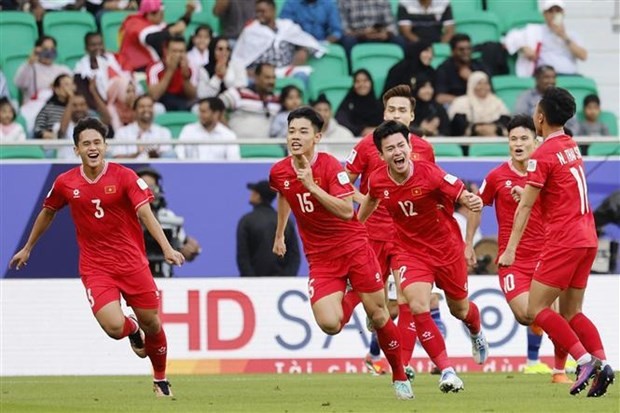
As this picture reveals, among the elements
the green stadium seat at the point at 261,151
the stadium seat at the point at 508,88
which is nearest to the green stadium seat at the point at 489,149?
the green stadium seat at the point at 261,151

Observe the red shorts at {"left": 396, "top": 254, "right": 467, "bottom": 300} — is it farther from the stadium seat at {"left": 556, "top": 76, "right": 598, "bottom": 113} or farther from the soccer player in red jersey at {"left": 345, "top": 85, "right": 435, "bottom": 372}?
the stadium seat at {"left": 556, "top": 76, "right": 598, "bottom": 113}

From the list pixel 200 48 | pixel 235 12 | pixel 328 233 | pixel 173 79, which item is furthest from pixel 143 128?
pixel 328 233

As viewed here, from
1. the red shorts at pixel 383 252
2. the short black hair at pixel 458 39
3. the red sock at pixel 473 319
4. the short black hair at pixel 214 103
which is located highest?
the short black hair at pixel 458 39

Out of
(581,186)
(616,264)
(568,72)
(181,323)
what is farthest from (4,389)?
(568,72)

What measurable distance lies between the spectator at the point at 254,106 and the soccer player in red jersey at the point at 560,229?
8694mm

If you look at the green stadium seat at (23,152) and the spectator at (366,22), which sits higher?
the spectator at (366,22)

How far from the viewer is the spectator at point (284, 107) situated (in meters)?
20.9

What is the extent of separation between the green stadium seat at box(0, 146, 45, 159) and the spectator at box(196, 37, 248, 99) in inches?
117

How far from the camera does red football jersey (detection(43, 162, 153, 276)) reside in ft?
47.3

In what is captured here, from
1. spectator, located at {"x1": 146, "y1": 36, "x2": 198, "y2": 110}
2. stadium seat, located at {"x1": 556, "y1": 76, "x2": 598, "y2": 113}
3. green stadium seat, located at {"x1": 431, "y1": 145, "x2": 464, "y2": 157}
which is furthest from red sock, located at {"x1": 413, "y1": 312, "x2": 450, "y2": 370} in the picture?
stadium seat, located at {"x1": 556, "y1": 76, "x2": 598, "y2": 113}

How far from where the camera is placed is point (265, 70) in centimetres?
2155

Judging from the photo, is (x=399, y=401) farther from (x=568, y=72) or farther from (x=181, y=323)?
(x=568, y=72)

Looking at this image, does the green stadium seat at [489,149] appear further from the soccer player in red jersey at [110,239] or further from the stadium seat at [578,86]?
the soccer player in red jersey at [110,239]

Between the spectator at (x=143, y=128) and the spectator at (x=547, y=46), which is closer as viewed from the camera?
the spectator at (x=143, y=128)
